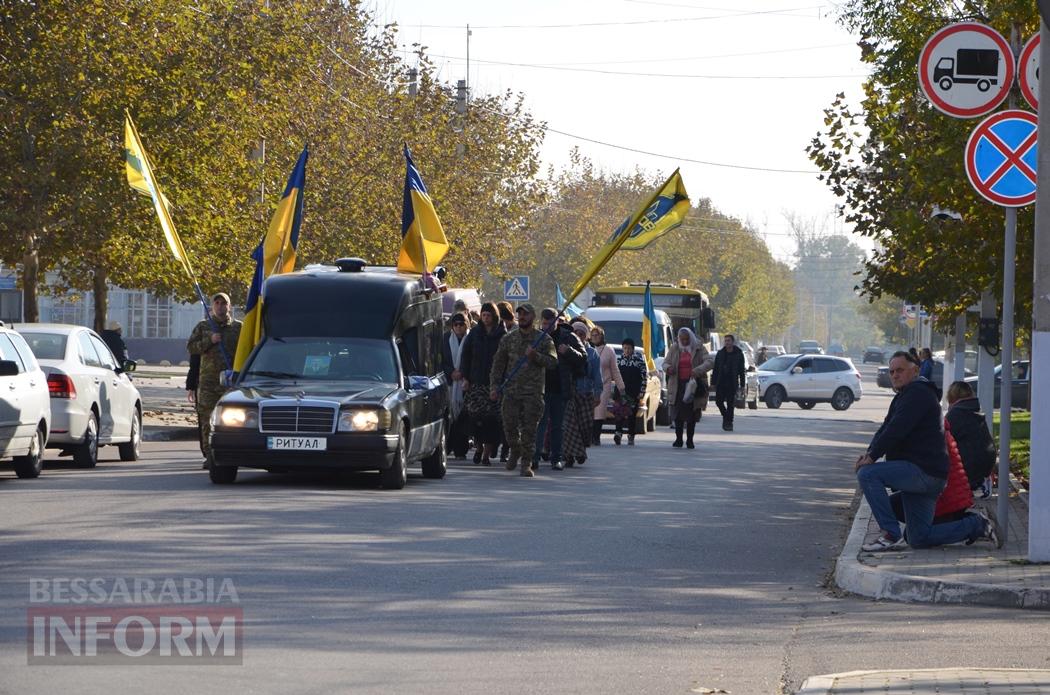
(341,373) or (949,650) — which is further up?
(341,373)

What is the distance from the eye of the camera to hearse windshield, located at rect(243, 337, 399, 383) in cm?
1778

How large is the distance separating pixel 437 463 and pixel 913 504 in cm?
718

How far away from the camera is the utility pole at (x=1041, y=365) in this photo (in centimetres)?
1166

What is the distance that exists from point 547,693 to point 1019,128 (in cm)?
687

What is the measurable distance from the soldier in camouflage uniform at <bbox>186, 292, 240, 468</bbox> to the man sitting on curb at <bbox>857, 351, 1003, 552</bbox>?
9.14 metres

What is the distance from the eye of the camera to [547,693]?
7.45 meters

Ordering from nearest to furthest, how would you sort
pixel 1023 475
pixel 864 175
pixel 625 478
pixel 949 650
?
pixel 949 650, pixel 625 478, pixel 1023 475, pixel 864 175

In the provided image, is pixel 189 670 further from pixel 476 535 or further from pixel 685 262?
pixel 685 262

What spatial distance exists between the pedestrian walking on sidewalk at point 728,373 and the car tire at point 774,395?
67.5ft

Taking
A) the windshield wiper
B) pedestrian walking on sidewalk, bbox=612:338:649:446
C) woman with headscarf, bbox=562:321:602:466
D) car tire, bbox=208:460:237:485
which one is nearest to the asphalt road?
car tire, bbox=208:460:237:485

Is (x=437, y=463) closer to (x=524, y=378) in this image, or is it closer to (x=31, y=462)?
(x=524, y=378)

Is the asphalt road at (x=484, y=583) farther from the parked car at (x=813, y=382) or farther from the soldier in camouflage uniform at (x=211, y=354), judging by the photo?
the parked car at (x=813, y=382)

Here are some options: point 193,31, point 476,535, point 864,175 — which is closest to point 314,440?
point 476,535

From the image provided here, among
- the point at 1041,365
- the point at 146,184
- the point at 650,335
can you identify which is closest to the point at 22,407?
the point at 146,184
